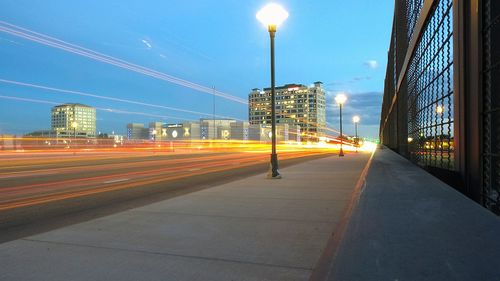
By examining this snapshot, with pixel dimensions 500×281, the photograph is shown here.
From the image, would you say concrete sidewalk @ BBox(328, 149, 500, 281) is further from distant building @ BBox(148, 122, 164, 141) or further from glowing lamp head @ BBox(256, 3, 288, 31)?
distant building @ BBox(148, 122, 164, 141)

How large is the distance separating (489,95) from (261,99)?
10921 cm

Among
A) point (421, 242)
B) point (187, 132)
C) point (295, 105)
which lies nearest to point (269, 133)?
point (295, 105)

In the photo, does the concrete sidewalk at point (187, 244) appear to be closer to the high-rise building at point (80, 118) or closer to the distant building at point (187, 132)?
the high-rise building at point (80, 118)

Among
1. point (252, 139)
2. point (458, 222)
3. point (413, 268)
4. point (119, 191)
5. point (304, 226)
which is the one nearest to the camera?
point (413, 268)

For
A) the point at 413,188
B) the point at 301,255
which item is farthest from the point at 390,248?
the point at 413,188

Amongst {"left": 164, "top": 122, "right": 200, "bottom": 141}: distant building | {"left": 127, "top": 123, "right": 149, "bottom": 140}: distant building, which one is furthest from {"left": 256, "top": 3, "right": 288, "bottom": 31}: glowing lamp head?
{"left": 127, "top": 123, "right": 149, "bottom": 140}: distant building

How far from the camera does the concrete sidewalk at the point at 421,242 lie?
336 cm

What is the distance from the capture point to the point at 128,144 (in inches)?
2319

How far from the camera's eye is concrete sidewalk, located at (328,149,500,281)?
3359 mm

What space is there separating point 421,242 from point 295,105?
120985mm

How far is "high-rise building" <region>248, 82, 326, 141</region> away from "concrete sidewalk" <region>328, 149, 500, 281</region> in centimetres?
10288

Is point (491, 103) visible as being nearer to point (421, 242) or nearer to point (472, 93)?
point (472, 93)

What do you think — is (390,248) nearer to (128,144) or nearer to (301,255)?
(301,255)

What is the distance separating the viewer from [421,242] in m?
4.18
